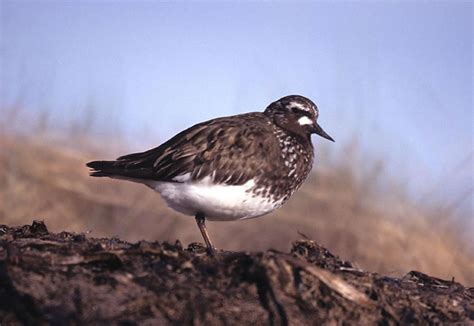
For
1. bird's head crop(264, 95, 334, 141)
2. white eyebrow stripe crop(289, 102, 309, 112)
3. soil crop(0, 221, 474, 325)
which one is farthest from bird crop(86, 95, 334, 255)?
soil crop(0, 221, 474, 325)

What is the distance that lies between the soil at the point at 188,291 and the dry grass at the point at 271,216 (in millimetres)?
6486

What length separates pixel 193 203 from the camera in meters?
5.98

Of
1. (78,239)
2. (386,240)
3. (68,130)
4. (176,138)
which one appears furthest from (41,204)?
(78,239)

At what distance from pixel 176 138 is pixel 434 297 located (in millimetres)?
2521

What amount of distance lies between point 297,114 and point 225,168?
1053 millimetres

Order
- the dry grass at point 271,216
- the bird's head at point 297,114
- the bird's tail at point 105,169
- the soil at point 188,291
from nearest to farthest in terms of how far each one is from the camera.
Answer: the soil at point 188,291 → the bird's tail at point 105,169 → the bird's head at point 297,114 → the dry grass at point 271,216

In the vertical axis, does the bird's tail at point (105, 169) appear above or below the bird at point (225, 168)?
→ above

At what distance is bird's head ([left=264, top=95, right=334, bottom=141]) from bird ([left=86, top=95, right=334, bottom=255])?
13 centimetres

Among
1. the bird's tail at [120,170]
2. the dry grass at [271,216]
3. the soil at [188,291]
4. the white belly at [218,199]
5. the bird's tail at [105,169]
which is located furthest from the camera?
the dry grass at [271,216]

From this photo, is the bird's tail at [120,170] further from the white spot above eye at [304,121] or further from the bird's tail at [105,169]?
the white spot above eye at [304,121]

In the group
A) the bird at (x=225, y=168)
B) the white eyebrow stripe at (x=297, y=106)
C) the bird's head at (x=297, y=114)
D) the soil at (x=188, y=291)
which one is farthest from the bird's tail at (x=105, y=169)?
the soil at (x=188, y=291)

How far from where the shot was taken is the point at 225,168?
5.96 meters

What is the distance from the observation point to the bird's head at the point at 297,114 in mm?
6660

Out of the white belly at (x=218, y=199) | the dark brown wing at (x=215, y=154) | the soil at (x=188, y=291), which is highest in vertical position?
the dark brown wing at (x=215, y=154)
